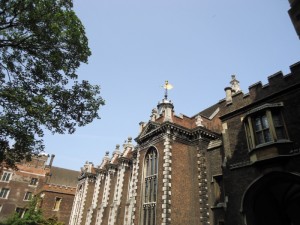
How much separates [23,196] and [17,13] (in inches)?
1877

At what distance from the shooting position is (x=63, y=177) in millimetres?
52906

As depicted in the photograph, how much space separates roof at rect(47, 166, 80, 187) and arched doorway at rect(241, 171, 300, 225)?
142 feet

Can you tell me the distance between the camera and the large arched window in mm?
20366

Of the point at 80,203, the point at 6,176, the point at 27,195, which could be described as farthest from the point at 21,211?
the point at 80,203

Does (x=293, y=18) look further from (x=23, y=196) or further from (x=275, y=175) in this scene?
(x=23, y=196)

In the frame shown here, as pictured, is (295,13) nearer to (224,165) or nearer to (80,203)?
(224,165)

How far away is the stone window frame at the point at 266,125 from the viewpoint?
13789 mm

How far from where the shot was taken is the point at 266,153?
13.6 metres

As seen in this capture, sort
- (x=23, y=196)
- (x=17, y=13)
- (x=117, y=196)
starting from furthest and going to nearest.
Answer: (x=23, y=196) → (x=117, y=196) → (x=17, y=13)

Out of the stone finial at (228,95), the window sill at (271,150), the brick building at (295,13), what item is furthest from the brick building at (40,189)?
the brick building at (295,13)

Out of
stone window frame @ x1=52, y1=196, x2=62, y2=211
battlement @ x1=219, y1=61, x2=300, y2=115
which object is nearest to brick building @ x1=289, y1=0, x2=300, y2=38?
battlement @ x1=219, y1=61, x2=300, y2=115

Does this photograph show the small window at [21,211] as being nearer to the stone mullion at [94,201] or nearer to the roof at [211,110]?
the stone mullion at [94,201]

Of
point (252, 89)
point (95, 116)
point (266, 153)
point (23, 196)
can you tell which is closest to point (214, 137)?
point (252, 89)

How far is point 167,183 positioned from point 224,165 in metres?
5.38
